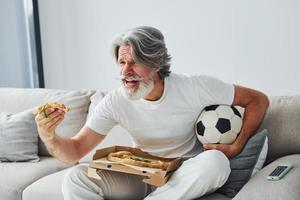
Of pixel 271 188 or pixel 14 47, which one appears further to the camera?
pixel 14 47

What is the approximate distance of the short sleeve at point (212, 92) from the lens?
192 cm

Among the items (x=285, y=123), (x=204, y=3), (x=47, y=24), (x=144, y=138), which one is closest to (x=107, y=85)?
(x=47, y=24)

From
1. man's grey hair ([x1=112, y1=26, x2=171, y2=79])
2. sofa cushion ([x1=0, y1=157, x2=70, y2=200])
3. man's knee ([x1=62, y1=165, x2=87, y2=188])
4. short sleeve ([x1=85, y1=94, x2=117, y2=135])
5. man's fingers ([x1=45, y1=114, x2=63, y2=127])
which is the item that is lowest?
sofa cushion ([x1=0, y1=157, x2=70, y2=200])

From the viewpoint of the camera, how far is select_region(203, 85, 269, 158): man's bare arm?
185cm

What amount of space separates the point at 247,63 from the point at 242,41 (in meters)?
0.14

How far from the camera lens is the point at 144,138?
77.9 inches

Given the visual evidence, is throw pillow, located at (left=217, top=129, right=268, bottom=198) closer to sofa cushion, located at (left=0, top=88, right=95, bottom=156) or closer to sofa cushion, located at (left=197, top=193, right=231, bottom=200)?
sofa cushion, located at (left=197, top=193, right=231, bottom=200)

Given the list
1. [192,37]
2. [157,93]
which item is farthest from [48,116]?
[192,37]

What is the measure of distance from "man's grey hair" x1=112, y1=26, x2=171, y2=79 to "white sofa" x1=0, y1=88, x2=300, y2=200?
1.91ft

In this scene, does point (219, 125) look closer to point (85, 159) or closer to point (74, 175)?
point (74, 175)

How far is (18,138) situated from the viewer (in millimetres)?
2545

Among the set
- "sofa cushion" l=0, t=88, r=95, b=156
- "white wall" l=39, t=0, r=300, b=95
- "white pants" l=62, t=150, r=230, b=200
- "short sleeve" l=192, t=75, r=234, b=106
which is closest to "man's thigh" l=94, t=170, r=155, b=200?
"white pants" l=62, t=150, r=230, b=200

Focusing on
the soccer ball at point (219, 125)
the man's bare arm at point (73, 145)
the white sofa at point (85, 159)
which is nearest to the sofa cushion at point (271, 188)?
the white sofa at point (85, 159)

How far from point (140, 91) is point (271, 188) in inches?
27.0
